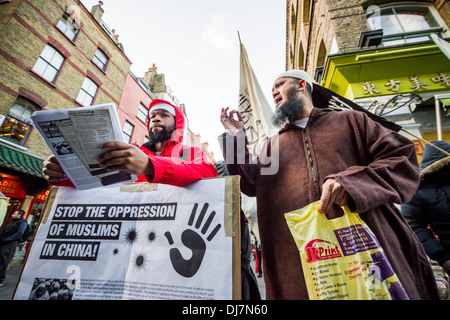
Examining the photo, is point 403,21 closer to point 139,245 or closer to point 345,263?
point 345,263

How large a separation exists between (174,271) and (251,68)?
3303mm

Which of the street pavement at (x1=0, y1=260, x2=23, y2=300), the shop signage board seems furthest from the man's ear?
the street pavement at (x1=0, y1=260, x2=23, y2=300)

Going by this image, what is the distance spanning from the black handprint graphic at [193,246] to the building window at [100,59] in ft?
48.2

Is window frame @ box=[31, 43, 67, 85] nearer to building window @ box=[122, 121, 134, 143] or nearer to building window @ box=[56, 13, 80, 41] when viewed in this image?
building window @ box=[56, 13, 80, 41]

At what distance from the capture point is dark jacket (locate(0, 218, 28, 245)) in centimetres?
528

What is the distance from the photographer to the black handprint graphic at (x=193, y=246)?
1113mm

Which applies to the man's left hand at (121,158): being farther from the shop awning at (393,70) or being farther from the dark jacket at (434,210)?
the shop awning at (393,70)

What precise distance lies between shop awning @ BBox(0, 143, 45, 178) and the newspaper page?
888 centimetres

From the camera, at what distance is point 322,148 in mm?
1531

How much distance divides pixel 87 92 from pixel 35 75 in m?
2.65

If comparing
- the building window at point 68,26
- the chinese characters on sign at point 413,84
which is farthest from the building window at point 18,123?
the chinese characters on sign at point 413,84
